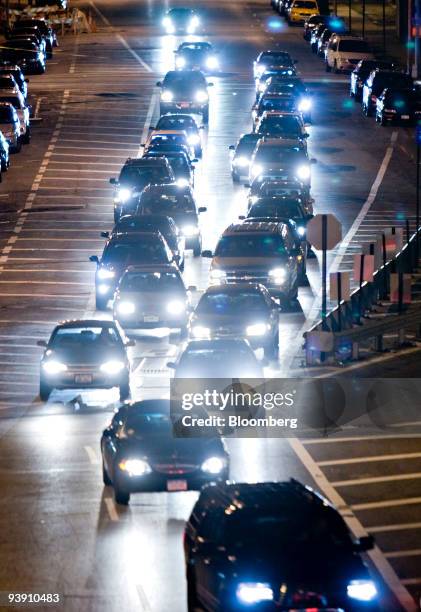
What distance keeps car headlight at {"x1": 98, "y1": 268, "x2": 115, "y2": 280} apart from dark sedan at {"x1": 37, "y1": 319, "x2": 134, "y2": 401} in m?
8.48

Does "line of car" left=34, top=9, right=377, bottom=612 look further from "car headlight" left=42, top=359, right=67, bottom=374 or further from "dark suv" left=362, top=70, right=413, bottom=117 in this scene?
"dark suv" left=362, top=70, right=413, bottom=117

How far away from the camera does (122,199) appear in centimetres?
5250

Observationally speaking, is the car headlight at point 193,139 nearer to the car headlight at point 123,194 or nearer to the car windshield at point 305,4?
the car headlight at point 123,194

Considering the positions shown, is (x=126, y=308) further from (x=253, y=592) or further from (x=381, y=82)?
(x=381, y=82)

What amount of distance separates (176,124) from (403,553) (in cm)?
4464

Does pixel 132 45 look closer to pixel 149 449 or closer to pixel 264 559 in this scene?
pixel 149 449

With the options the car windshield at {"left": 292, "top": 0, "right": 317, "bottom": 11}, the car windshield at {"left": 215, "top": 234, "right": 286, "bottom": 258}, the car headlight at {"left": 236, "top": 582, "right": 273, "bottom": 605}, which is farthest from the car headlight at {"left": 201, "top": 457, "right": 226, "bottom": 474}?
the car windshield at {"left": 292, "top": 0, "right": 317, "bottom": 11}

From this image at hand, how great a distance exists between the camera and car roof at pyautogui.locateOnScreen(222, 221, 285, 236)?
1655 inches

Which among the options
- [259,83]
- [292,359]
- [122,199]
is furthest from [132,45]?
[292,359]

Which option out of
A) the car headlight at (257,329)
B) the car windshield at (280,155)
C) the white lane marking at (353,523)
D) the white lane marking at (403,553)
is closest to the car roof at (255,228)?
the car headlight at (257,329)

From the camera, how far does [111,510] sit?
76.0 ft

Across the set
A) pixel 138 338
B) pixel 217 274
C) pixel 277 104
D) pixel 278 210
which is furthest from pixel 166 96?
pixel 138 338

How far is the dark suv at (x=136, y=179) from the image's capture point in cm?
5244

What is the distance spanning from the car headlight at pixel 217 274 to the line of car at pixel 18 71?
19962 millimetres
